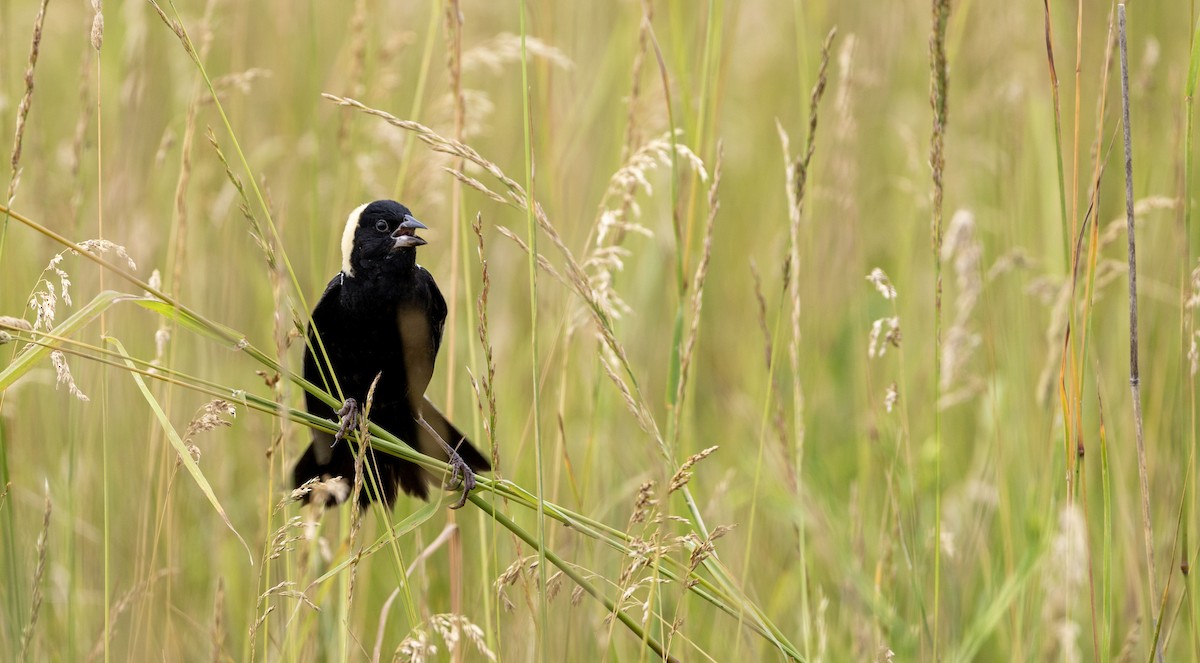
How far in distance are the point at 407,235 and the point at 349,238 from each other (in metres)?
0.27

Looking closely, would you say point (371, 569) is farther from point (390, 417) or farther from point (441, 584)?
point (390, 417)

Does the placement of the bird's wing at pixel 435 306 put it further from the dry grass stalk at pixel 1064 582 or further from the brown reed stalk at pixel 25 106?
the dry grass stalk at pixel 1064 582

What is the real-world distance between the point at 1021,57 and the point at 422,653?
299 cm

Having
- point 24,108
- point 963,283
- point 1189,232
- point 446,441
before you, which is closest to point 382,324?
point 446,441

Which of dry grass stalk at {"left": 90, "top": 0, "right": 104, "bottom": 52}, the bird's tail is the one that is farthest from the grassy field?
the bird's tail

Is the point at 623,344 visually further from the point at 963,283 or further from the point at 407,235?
the point at 963,283

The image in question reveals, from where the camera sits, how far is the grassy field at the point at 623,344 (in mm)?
1788

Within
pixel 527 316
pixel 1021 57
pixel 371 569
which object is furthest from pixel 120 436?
pixel 1021 57

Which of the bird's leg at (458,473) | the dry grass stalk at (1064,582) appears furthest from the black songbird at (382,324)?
the dry grass stalk at (1064,582)

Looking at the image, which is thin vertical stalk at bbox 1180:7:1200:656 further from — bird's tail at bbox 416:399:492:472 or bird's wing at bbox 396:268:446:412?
bird's wing at bbox 396:268:446:412

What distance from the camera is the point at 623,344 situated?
11.6ft

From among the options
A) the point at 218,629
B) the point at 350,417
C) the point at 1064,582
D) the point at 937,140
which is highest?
the point at 937,140

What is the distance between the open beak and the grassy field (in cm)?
15

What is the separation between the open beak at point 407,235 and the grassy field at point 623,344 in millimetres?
150
